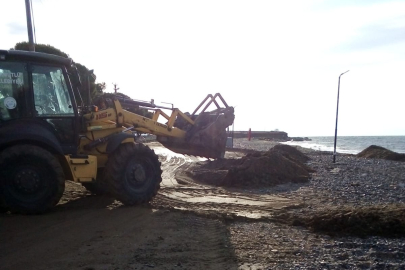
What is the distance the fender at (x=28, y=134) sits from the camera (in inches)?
336

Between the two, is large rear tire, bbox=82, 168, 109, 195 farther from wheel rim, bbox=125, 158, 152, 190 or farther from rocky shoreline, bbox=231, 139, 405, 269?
rocky shoreline, bbox=231, 139, 405, 269

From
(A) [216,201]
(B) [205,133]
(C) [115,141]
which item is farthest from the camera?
(B) [205,133]

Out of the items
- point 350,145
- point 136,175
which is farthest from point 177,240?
point 350,145

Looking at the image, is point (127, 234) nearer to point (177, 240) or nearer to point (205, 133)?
point (177, 240)

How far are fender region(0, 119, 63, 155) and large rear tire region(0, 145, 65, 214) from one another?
6.0 inches

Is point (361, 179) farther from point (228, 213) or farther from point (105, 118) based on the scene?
point (105, 118)

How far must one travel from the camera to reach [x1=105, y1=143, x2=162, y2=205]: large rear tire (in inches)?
389

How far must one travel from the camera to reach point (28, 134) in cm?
864

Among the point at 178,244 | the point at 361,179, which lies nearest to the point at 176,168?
the point at 361,179

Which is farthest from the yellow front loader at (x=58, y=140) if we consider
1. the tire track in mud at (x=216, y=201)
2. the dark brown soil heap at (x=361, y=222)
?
the dark brown soil heap at (x=361, y=222)

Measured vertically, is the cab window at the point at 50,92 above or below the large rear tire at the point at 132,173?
above

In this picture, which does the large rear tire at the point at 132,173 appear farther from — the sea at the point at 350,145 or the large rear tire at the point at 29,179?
the sea at the point at 350,145

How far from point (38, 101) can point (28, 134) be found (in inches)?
31.7

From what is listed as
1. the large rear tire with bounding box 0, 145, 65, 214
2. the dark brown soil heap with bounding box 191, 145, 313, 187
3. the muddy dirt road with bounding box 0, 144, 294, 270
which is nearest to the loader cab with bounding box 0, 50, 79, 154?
the large rear tire with bounding box 0, 145, 65, 214
